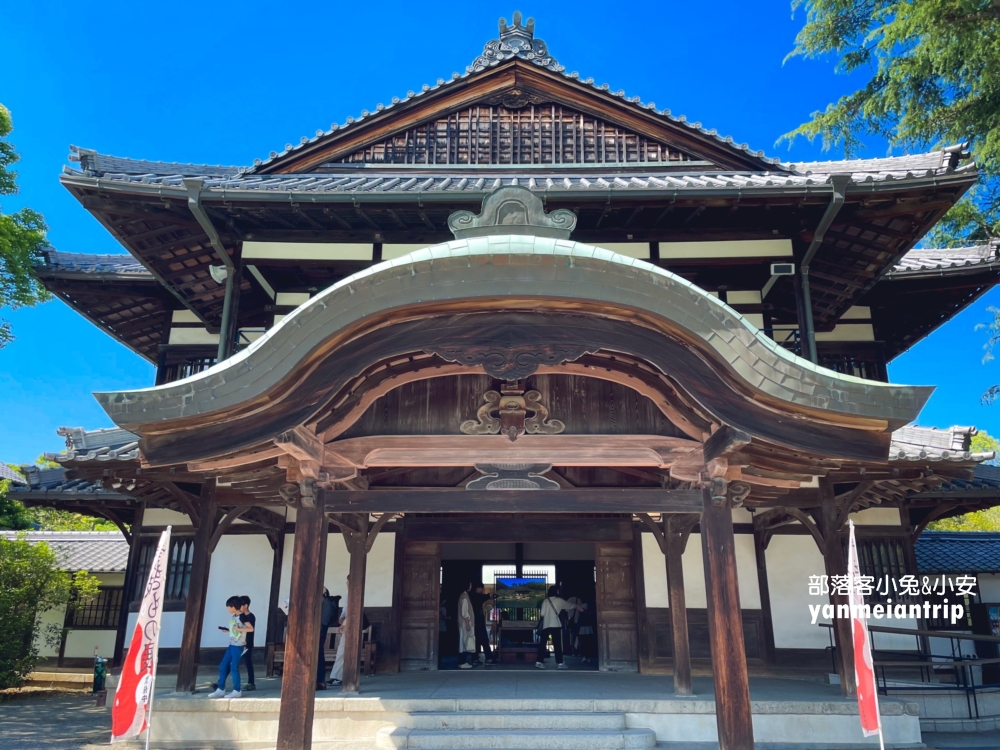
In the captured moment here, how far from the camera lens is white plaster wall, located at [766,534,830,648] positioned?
1143 cm

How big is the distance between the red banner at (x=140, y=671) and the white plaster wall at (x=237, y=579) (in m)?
6.14

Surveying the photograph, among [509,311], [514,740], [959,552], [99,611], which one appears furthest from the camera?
[99,611]

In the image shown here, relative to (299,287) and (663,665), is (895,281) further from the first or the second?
(299,287)

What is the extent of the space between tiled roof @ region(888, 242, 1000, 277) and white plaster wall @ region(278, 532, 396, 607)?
31.5 ft

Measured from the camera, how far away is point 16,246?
38.2ft

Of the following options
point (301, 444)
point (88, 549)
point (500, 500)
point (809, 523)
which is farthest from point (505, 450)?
point (88, 549)

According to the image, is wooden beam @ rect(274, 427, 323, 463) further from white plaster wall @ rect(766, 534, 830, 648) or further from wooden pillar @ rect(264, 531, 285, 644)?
white plaster wall @ rect(766, 534, 830, 648)

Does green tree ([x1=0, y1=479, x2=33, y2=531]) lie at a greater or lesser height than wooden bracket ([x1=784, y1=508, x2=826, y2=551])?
greater

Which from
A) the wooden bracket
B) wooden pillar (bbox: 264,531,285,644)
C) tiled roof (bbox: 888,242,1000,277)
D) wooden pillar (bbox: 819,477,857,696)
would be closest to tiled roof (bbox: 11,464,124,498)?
wooden pillar (bbox: 264,531,285,644)

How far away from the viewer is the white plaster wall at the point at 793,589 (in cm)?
1143

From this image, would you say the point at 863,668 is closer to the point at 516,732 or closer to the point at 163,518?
the point at 516,732

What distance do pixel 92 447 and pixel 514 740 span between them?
6.53 meters

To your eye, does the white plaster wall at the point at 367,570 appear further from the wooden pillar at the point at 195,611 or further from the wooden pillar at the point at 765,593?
the wooden pillar at the point at 765,593

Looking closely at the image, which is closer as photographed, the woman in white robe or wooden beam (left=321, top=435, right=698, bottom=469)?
wooden beam (left=321, top=435, right=698, bottom=469)
